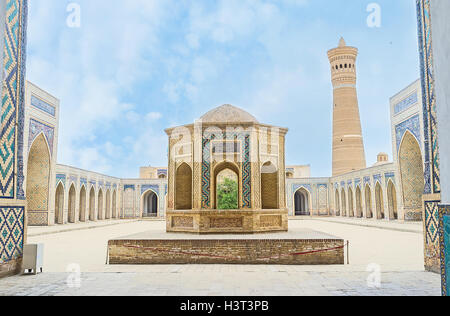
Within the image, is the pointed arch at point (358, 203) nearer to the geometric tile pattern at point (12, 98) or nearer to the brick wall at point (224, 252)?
the brick wall at point (224, 252)

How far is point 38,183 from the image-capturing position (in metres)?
14.8

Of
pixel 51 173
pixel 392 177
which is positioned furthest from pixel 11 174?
pixel 392 177

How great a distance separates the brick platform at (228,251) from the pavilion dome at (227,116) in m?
3.10

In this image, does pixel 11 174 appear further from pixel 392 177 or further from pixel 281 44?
pixel 392 177

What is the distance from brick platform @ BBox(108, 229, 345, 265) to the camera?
19.9 feet

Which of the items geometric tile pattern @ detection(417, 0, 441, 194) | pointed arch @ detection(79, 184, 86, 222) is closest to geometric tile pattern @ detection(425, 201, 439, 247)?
geometric tile pattern @ detection(417, 0, 441, 194)

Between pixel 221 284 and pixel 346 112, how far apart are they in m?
24.4

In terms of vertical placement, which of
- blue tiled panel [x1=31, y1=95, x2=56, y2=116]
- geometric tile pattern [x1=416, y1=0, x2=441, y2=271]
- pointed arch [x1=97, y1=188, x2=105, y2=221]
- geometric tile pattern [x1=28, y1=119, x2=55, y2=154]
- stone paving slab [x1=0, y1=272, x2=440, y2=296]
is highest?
blue tiled panel [x1=31, y1=95, x2=56, y2=116]

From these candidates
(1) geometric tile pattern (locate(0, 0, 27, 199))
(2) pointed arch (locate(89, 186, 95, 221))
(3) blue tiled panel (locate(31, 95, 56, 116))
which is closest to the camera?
(1) geometric tile pattern (locate(0, 0, 27, 199))

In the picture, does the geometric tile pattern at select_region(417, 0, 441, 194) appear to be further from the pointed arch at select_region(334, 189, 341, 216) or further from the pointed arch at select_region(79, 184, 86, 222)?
the pointed arch at select_region(334, 189, 341, 216)

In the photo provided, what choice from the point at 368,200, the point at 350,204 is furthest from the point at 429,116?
the point at 350,204

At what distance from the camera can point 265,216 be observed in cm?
809

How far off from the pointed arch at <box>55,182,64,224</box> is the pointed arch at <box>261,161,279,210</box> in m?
11.2

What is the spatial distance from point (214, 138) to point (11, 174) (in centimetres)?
455
